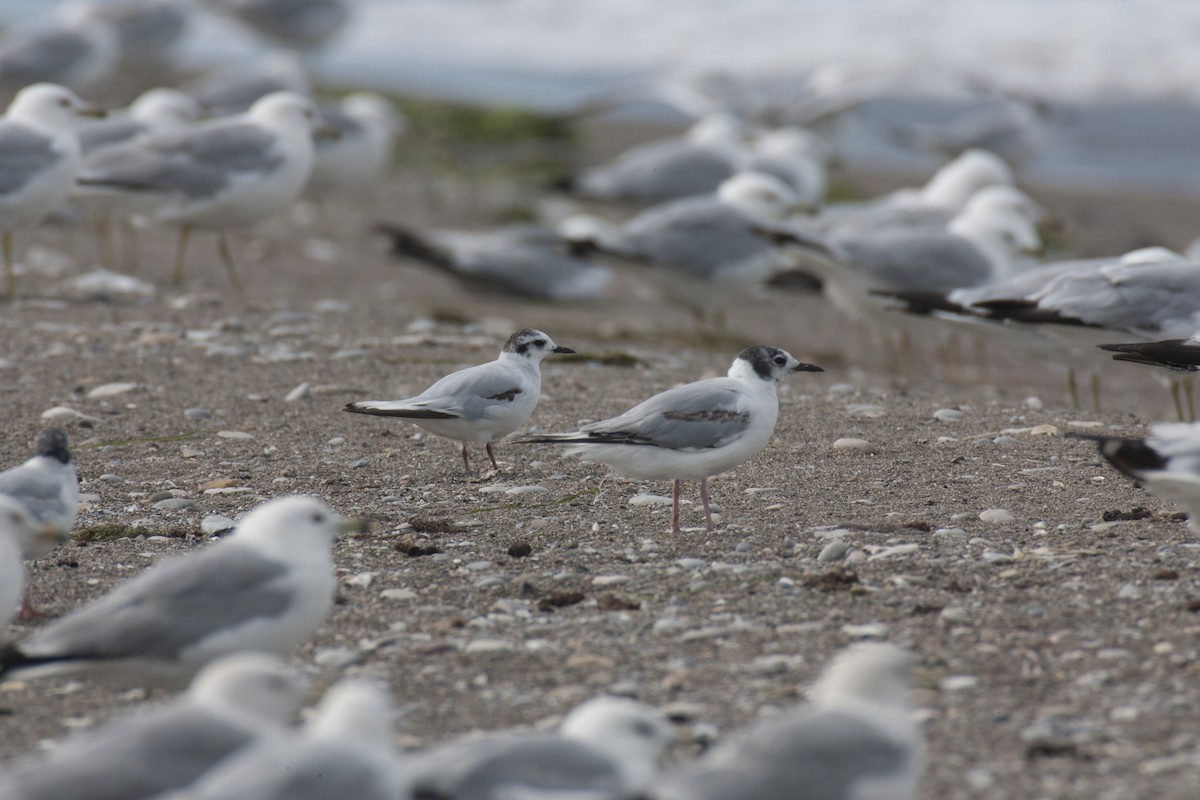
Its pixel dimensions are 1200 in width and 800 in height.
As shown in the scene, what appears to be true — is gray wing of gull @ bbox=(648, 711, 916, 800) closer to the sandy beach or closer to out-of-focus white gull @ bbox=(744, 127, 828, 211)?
the sandy beach

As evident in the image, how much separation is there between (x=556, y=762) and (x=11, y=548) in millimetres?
1969

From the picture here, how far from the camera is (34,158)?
952 cm

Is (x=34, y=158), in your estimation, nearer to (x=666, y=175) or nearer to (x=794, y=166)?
(x=666, y=175)

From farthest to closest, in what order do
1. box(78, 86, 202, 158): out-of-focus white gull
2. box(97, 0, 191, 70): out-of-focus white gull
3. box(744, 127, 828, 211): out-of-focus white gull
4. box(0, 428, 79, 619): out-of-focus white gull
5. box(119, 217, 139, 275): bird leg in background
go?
box(97, 0, 191, 70): out-of-focus white gull
box(744, 127, 828, 211): out-of-focus white gull
box(78, 86, 202, 158): out-of-focus white gull
box(119, 217, 139, 275): bird leg in background
box(0, 428, 79, 619): out-of-focus white gull

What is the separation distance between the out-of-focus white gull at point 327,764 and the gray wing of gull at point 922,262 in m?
6.81

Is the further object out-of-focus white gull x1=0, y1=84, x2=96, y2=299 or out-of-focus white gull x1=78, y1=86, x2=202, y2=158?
out-of-focus white gull x1=78, y1=86, x2=202, y2=158

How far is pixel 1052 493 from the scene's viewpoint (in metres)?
5.89

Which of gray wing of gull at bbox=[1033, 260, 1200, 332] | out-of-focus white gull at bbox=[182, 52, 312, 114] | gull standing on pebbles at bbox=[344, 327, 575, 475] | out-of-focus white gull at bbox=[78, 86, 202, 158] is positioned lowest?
gull standing on pebbles at bbox=[344, 327, 575, 475]

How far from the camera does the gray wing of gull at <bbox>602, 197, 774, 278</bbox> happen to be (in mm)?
10398

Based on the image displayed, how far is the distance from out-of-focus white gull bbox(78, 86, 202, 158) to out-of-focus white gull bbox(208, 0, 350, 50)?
28.5 ft

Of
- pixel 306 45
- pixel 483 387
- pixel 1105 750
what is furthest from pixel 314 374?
pixel 306 45

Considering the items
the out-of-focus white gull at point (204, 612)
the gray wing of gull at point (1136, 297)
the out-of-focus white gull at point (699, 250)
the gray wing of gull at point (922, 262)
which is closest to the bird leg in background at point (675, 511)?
the out-of-focus white gull at point (204, 612)

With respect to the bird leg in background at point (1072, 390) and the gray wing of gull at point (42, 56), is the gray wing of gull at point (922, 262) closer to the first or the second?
the bird leg in background at point (1072, 390)

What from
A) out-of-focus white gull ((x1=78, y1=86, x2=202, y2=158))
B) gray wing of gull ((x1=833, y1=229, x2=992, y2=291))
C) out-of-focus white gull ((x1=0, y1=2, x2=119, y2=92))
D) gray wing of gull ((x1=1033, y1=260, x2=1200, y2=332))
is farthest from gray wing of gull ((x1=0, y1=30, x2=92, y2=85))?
gray wing of gull ((x1=1033, y1=260, x2=1200, y2=332))
